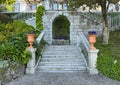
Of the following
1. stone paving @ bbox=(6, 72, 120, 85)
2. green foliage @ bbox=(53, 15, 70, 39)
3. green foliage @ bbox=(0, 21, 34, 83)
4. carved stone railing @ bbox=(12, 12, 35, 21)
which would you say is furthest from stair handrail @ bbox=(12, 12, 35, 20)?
stone paving @ bbox=(6, 72, 120, 85)

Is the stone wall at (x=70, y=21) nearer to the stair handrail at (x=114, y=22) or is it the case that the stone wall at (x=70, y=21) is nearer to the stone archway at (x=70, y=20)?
the stone archway at (x=70, y=20)

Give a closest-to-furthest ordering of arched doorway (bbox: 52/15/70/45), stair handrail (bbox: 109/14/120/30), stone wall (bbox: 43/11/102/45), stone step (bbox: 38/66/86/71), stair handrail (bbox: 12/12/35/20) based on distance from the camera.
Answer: stone step (bbox: 38/66/86/71) < stone wall (bbox: 43/11/102/45) < arched doorway (bbox: 52/15/70/45) < stair handrail (bbox: 109/14/120/30) < stair handrail (bbox: 12/12/35/20)

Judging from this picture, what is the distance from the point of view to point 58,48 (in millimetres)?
16594

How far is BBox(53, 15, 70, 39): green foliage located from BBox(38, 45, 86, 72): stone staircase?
4.31 metres

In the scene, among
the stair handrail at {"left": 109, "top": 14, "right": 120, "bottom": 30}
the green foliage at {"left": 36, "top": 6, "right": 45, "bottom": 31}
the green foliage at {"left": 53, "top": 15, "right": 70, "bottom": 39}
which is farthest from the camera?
the stair handrail at {"left": 109, "top": 14, "right": 120, "bottom": 30}

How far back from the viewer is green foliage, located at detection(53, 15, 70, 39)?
2066 centimetres

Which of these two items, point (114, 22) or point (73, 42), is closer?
point (73, 42)

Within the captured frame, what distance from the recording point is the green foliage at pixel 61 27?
20.7 m

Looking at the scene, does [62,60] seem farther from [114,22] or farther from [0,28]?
[114,22]

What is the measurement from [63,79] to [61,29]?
10138mm

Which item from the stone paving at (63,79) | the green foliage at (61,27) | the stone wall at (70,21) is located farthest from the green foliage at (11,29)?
the stone paving at (63,79)

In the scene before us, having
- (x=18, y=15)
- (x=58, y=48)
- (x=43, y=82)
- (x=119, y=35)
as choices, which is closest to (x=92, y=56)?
(x=43, y=82)

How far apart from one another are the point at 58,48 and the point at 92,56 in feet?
15.1

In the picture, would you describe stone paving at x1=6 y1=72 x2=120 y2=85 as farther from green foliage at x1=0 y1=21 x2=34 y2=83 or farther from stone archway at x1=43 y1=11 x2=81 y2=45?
stone archway at x1=43 y1=11 x2=81 y2=45
